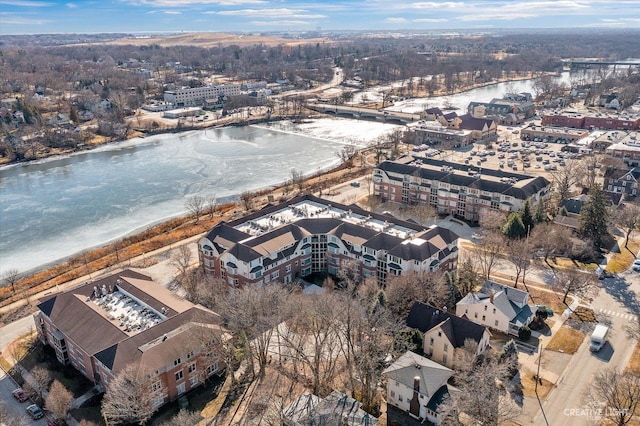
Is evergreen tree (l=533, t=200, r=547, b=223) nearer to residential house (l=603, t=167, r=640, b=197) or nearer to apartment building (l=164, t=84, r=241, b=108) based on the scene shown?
residential house (l=603, t=167, r=640, b=197)

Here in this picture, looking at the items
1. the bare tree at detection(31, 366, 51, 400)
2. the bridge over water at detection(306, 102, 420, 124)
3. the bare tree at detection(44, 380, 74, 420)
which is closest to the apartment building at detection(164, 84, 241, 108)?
the bridge over water at detection(306, 102, 420, 124)

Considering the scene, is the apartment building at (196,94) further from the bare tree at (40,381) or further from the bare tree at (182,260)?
the bare tree at (40,381)

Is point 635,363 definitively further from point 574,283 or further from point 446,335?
point 446,335

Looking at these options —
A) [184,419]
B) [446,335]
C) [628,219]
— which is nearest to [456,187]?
[628,219]

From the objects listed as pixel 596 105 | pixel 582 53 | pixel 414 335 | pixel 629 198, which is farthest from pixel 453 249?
pixel 582 53

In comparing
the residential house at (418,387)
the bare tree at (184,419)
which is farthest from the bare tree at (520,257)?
the bare tree at (184,419)

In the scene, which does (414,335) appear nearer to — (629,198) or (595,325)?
(595,325)
